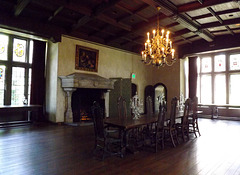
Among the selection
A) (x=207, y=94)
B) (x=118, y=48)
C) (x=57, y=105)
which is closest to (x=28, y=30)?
(x=57, y=105)

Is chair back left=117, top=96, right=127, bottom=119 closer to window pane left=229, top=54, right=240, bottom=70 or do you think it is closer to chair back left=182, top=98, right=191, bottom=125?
chair back left=182, top=98, right=191, bottom=125

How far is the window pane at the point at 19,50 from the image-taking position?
689cm

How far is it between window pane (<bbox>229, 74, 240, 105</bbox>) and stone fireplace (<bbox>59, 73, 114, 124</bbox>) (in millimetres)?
6546

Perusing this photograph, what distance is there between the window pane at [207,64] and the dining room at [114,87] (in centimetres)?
5

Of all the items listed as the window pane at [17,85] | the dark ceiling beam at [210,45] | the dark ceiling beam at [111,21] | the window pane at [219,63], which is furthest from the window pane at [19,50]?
the window pane at [219,63]

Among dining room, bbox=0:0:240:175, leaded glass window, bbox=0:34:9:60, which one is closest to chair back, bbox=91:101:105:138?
dining room, bbox=0:0:240:175

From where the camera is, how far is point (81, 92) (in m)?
7.19

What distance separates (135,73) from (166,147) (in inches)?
237

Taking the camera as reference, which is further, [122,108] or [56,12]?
[56,12]

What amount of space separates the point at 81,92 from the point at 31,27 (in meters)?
2.91

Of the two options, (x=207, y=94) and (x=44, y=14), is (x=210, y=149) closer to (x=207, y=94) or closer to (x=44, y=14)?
(x=44, y=14)

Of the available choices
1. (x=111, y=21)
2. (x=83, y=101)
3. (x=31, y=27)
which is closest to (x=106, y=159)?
(x=83, y=101)

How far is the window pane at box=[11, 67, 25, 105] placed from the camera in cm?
682

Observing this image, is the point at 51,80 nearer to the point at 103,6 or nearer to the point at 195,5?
the point at 103,6
